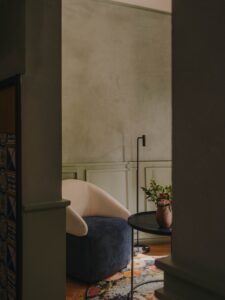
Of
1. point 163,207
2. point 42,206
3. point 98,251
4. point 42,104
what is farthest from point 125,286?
point 42,104

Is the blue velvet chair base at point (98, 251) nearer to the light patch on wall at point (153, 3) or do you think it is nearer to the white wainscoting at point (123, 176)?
the white wainscoting at point (123, 176)

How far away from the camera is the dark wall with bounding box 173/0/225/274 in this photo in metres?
0.80

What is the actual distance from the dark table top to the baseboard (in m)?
1.80

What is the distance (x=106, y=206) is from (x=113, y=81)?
153cm

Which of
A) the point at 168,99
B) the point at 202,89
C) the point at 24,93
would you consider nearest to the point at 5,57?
the point at 24,93

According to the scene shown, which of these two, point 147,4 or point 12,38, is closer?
point 12,38

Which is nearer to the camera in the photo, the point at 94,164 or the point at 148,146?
the point at 94,164

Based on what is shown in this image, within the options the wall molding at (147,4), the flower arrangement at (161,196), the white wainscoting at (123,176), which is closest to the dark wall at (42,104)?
the flower arrangement at (161,196)

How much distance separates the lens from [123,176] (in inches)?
181

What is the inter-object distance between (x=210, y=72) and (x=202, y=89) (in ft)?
0.13

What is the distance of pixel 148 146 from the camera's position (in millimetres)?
4777

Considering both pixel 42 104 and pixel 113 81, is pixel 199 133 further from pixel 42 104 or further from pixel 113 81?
pixel 113 81

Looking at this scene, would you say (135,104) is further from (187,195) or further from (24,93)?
(187,195)

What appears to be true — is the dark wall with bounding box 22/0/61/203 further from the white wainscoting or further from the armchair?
the white wainscoting
